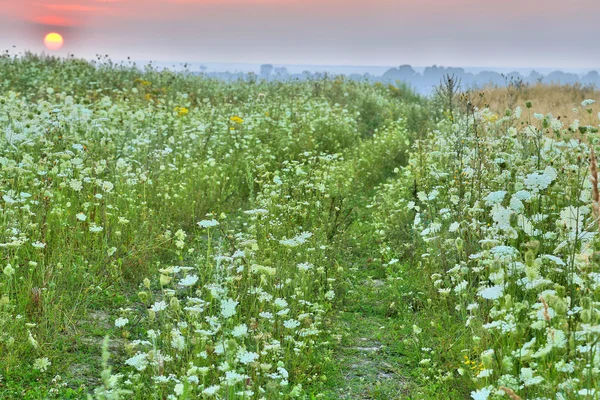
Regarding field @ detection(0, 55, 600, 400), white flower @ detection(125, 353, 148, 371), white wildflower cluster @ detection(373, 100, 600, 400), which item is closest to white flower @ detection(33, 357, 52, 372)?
field @ detection(0, 55, 600, 400)

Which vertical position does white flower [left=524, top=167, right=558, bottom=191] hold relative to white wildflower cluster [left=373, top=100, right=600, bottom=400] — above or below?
above

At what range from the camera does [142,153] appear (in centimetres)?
810

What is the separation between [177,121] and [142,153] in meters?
1.70

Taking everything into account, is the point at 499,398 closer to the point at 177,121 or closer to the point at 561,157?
the point at 561,157

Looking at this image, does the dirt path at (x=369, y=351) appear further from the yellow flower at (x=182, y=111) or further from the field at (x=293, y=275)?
the yellow flower at (x=182, y=111)

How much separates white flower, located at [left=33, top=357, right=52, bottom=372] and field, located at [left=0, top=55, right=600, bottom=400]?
0.01 meters

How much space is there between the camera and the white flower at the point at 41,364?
3811 millimetres

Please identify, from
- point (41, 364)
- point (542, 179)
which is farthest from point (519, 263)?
point (41, 364)

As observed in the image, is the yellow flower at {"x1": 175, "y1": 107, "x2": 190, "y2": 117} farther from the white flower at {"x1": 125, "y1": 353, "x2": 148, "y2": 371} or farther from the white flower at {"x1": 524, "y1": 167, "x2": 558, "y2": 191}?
the white flower at {"x1": 125, "y1": 353, "x2": 148, "y2": 371}

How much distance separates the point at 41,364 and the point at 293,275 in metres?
2.04

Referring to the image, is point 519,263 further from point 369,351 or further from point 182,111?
point 182,111

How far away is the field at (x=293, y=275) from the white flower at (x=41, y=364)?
0.5 inches

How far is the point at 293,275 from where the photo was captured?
16.7ft

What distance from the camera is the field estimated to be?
3.46m
